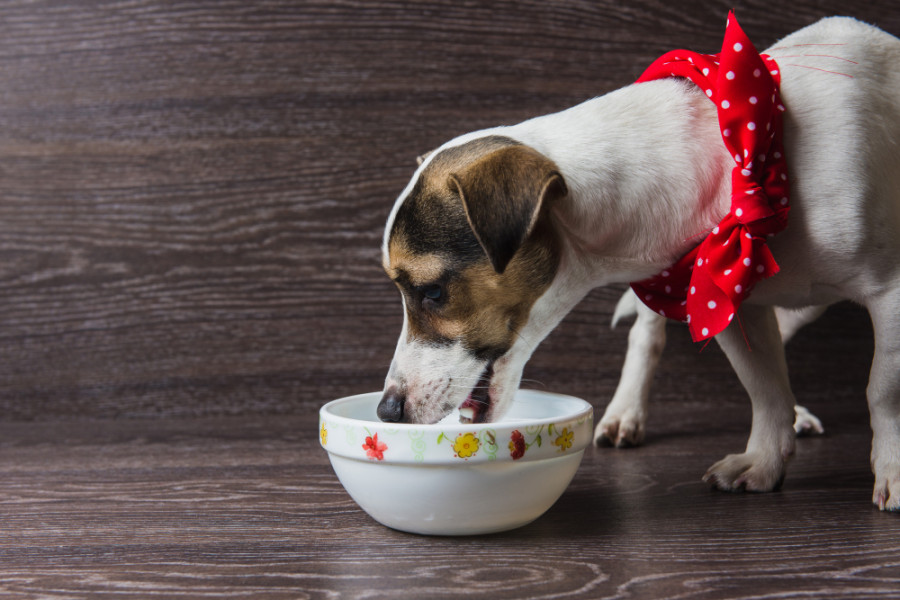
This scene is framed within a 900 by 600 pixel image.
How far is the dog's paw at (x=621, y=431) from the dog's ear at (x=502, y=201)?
2.56 feet

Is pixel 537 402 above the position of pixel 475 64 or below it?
below

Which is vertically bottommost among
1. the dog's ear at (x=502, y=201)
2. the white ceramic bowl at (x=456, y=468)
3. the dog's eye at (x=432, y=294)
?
the white ceramic bowl at (x=456, y=468)

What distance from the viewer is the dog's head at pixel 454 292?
3.76ft

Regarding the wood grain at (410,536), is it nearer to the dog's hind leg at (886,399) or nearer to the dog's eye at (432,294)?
the dog's hind leg at (886,399)

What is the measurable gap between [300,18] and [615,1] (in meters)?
0.74

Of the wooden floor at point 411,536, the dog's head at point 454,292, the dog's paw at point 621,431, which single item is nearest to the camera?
the wooden floor at point 411,536

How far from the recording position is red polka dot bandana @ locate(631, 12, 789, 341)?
112 cm

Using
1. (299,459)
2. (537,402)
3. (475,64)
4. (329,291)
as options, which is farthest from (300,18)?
(537,402)

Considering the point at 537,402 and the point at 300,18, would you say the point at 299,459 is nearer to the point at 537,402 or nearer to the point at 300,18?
the point at 537,402

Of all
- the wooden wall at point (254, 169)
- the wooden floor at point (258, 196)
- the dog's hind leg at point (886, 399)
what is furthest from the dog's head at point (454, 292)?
the wooden wall at point (254, 169)

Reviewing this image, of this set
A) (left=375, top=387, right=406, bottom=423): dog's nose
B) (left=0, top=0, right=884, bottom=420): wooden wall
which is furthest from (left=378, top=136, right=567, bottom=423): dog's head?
(left=0, top=0, right=884, bottom=420): wooden wall

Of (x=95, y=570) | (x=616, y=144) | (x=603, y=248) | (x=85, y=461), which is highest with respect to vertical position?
(x=616, y=144)

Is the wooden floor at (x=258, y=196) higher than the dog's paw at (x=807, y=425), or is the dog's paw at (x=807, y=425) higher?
the wooden floor at (x=258, y=196)

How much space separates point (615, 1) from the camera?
1985 millimetres
